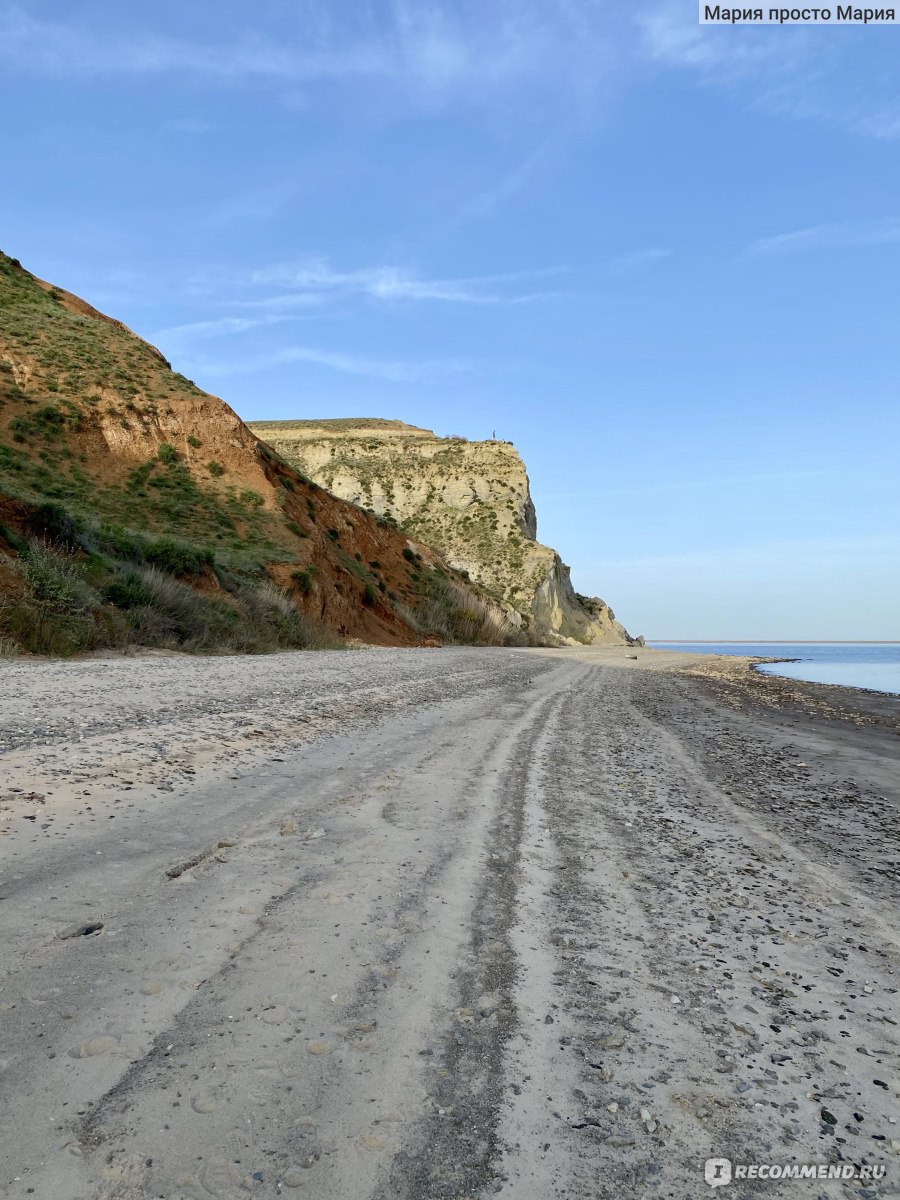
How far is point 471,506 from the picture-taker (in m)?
61.4

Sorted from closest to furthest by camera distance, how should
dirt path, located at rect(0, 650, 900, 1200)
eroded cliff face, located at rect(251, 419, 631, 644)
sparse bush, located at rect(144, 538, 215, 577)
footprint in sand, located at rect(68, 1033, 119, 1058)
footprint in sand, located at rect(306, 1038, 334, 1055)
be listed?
dirt path, located at rect(0, 650, 900, 1200)
footprint in sand, located at rect(68, 1033, 119, 1058)
footprint in sand, located at rect(306, 1038, 334, 1055)
sparse bush, located at rect(144, 538, 215, 577)
eroded cliff face, located at rect(251, 419, 631, 644)

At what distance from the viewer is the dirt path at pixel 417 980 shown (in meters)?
1.59

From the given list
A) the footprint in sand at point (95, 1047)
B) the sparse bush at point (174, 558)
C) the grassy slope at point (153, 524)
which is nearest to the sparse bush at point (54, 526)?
the grassy slope at point (153, 524)

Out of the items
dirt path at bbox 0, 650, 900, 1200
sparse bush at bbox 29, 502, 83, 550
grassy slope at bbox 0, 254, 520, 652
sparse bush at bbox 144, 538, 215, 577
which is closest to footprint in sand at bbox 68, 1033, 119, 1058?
dirt path at bbox 0, 650, 900, 1200

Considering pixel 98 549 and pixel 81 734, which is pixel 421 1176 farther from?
pixel 98 549

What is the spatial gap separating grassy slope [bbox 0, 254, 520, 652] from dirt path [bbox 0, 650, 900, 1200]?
8697mm

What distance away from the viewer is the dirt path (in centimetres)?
159

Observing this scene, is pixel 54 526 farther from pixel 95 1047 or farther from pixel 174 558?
pixel 95 1047

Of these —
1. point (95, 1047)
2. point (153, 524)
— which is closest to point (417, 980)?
point (95, 1047)

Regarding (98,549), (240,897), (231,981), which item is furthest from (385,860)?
(98,549)

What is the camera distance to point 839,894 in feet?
11.5

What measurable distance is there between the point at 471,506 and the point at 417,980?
59829 millimetres

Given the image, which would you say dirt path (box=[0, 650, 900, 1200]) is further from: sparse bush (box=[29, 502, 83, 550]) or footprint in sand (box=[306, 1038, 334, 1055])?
sparse bush (box=[29, 502, 83, 550])

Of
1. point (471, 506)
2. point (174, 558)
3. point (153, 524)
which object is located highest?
point (471, 506)
